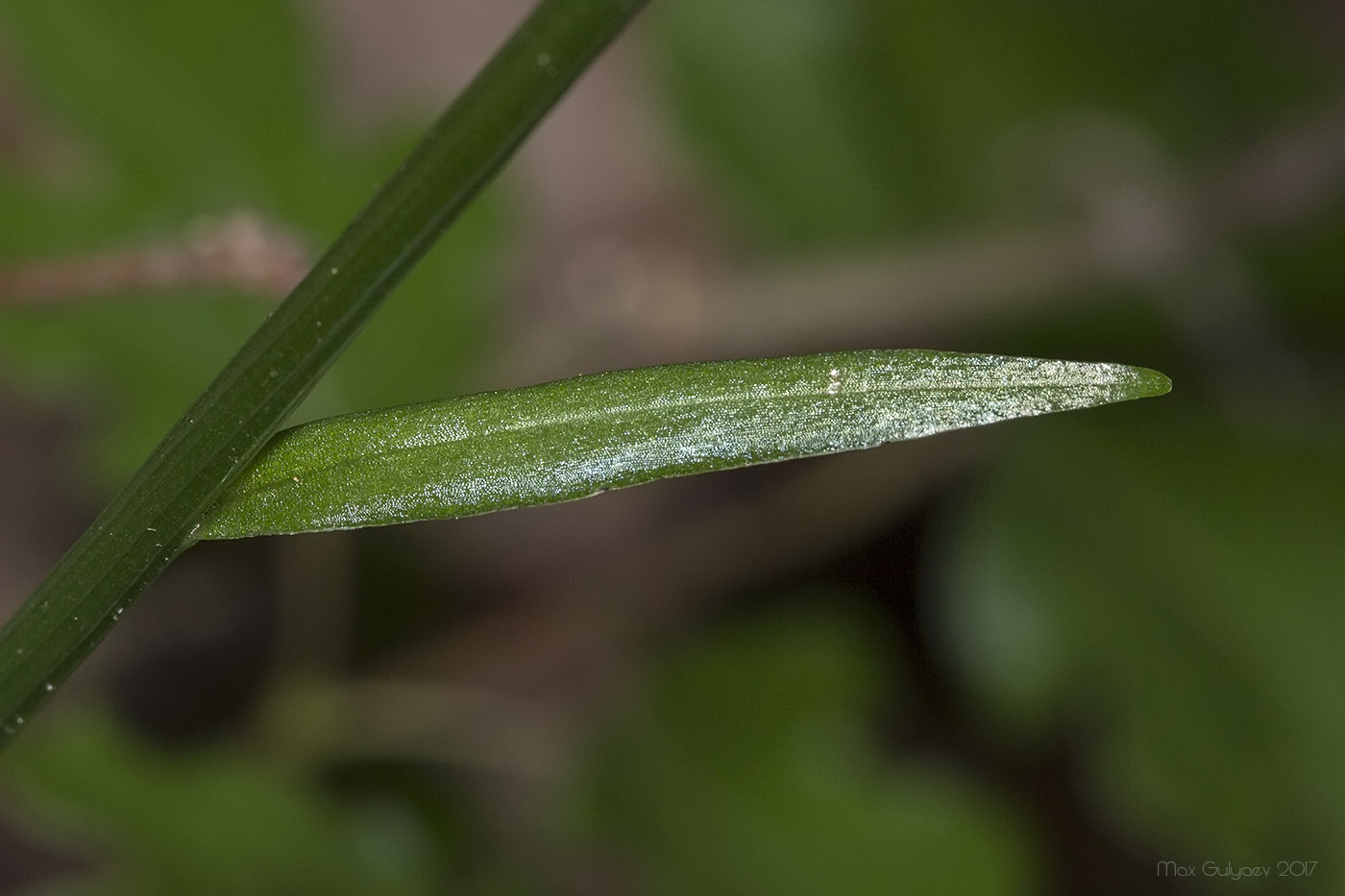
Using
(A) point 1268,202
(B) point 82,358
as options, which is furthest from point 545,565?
(A) point 1268,202

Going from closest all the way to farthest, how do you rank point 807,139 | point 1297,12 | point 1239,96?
1. point 807,139
2. point 1239,96
3. point 1297,12

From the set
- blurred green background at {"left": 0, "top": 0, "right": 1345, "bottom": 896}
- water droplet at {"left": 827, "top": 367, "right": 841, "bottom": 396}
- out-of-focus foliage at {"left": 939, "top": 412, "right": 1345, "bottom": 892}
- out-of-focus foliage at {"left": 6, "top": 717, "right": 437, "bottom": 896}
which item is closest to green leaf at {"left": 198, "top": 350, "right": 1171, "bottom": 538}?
water droplet at {"left": 827, "top": 367, "right": 841, "bottom": 396}

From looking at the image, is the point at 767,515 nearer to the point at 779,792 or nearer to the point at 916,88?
the point at 779,792

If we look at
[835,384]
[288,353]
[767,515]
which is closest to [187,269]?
[288,353]

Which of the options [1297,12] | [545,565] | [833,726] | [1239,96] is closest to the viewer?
[833,726]

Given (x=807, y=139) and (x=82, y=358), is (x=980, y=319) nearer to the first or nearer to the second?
(x=807, y=139)

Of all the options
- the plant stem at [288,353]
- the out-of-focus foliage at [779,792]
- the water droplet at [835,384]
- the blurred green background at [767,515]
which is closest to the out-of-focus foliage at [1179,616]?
the blurred green background at [767,515]

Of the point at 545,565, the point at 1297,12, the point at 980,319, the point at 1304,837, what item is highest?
the point at 1297,12
